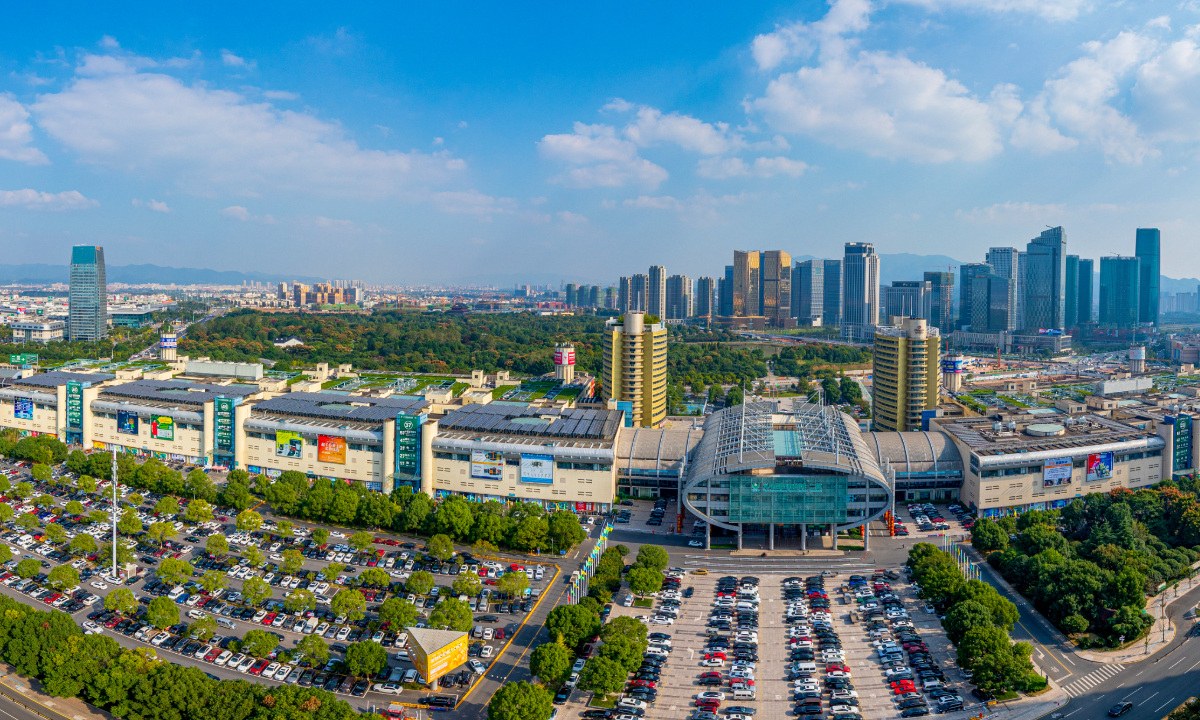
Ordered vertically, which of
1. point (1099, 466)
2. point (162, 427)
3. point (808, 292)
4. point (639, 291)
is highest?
point (808, 292)

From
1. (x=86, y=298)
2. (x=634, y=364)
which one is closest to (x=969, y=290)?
(x=634, y=364)

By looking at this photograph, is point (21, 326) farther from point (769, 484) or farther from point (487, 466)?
point (769, 484)

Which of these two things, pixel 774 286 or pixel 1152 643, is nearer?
pixel 1152 643

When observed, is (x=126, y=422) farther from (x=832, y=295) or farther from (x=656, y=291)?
(x=832, y=295)

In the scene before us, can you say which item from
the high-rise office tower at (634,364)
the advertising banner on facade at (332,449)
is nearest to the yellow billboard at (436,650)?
the advertising banner on facade at (332,449)

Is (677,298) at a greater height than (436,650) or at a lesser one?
greater

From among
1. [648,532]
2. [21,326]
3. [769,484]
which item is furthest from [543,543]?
[21,326]

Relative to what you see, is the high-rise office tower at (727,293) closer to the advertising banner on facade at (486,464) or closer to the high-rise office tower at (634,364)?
the high-rise office tower at (634,364)

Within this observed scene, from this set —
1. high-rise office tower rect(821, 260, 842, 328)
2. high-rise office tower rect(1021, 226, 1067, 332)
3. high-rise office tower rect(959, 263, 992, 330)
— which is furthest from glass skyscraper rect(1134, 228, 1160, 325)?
high-rise office tower rect(821, 260, 842, 328)
